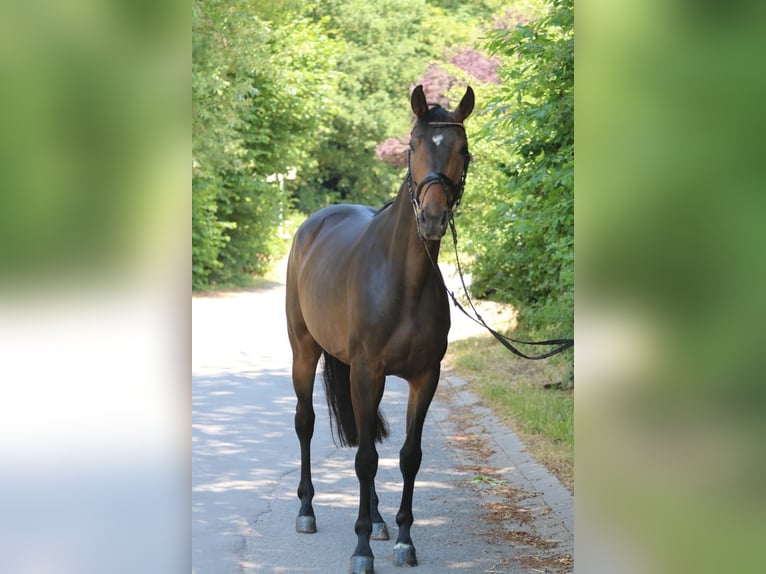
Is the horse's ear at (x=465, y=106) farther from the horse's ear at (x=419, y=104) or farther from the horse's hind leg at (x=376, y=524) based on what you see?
the horse's hind leg at (x=376, y=524)

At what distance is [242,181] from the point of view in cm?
2322

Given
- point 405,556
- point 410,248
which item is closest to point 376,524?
point 405,556

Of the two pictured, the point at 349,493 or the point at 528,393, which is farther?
the point at 528,393

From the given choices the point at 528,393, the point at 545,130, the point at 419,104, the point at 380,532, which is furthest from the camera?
the point at 528,393

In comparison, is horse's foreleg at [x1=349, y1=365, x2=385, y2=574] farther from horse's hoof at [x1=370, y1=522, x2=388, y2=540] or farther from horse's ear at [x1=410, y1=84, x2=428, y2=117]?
horse's ear at [x1=410, y1=84, x2=428, y2=117]

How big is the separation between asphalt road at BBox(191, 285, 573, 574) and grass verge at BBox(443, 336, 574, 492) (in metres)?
0.15

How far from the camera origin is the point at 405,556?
5.06m

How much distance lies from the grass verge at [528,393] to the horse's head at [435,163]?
253cm

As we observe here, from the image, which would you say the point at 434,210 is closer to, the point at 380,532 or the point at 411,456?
the point at 411,456

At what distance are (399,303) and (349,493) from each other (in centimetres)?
210

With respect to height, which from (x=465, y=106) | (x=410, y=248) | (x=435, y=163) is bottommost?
(x=410, y=248)

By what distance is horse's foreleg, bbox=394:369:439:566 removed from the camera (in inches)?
200

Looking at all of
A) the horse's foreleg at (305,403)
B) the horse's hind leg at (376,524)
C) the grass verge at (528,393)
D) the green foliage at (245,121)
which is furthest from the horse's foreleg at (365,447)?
the green foliage at (245,121)
